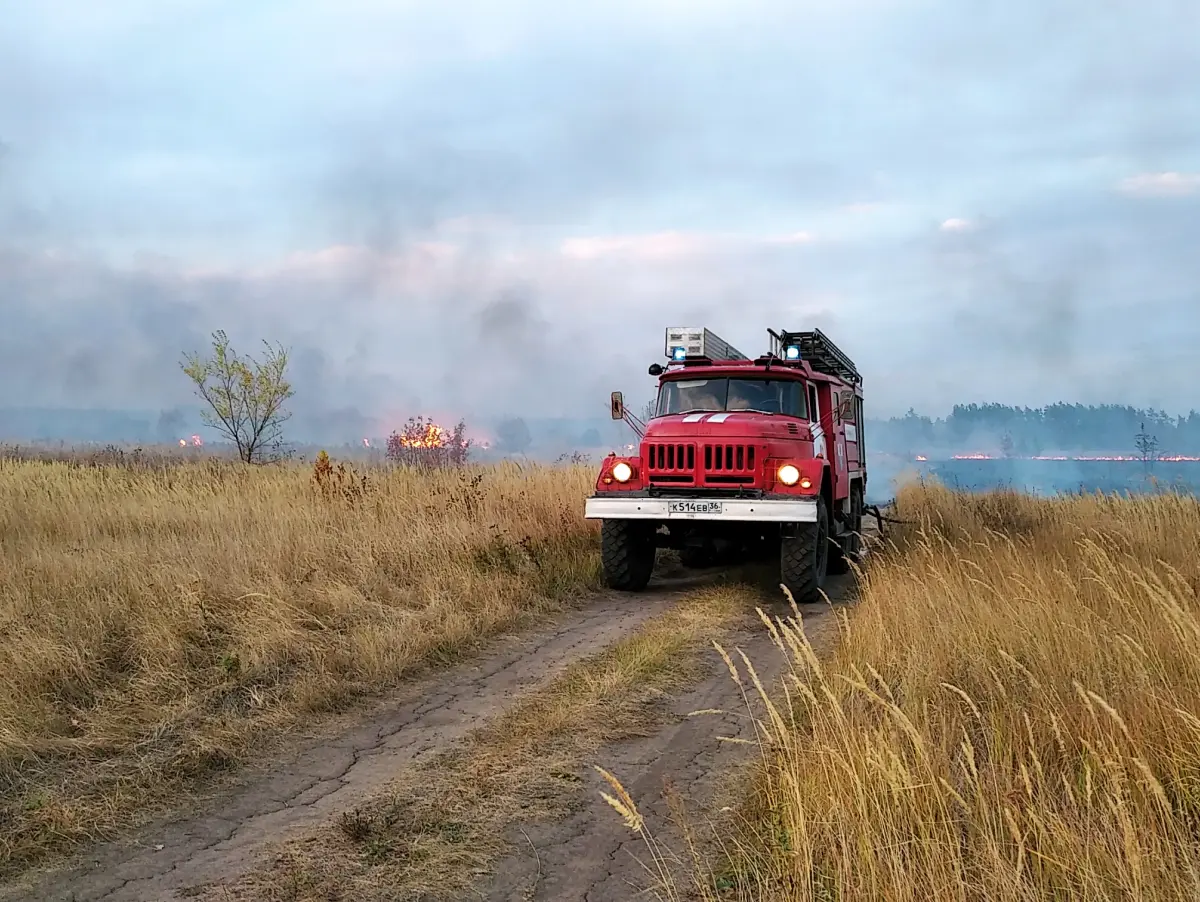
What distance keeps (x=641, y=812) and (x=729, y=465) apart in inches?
203

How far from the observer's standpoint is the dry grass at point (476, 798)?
308 cm

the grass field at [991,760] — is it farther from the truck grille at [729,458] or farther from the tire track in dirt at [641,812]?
the truck grille at [729,458]

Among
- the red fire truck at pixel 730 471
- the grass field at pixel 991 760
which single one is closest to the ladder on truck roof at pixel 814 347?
the red fire truck at pixel 730 471

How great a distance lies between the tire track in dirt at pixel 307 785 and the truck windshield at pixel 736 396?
3535mm

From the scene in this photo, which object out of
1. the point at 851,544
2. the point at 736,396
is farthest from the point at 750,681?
the point at 851,544

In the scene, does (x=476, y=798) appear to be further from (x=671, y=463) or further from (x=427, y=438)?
(x=427, y=438)

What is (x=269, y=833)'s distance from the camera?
352 cm

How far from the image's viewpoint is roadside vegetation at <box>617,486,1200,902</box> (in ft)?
7.93

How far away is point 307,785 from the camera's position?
4.05 metres

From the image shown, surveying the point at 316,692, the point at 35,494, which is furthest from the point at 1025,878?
the point at 35,494

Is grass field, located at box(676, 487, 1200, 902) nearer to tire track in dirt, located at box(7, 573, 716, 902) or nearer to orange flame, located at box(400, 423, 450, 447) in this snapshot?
tire track in dirt, located at box(7, 573, 716, 902)

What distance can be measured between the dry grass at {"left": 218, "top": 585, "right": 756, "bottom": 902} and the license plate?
7.75ft

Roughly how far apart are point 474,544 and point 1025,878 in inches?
266

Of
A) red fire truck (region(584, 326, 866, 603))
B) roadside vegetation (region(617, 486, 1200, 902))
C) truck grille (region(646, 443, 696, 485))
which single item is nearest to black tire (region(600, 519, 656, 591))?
red fire truck (region(584, 326, 866, 603))
